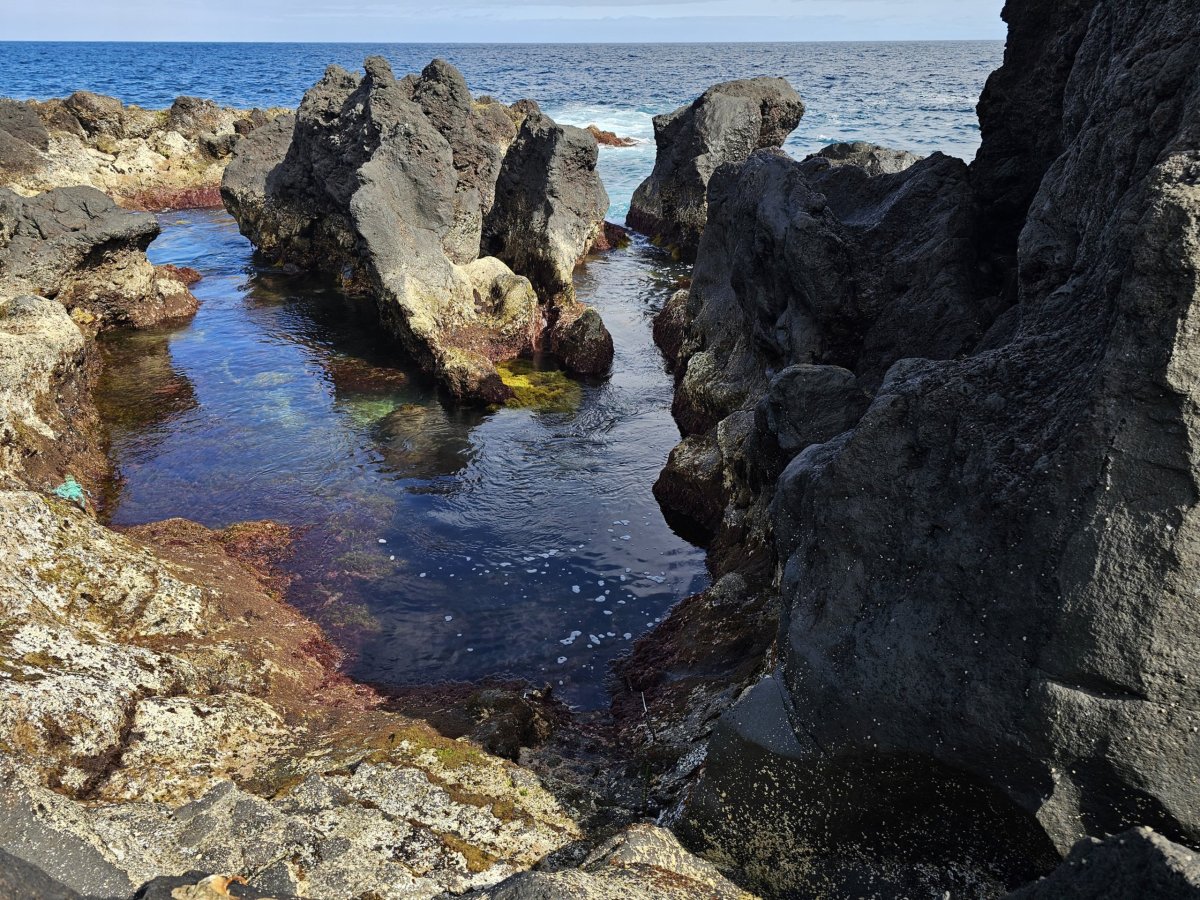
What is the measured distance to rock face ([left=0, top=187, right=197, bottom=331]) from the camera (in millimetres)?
21297

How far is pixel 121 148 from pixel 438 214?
99.6 feet

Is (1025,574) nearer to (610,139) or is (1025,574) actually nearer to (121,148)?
(121,148)

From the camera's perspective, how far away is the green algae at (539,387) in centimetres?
2009

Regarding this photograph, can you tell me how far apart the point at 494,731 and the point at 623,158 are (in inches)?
2256

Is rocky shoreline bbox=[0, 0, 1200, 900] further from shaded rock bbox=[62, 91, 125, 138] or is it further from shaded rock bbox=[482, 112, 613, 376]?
shaded rock bbox=[62, 91, 125, 138]

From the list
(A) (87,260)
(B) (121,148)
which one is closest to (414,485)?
(A) (87,260)

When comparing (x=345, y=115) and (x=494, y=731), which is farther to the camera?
(x=345, y=115)

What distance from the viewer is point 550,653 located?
37.9 feet

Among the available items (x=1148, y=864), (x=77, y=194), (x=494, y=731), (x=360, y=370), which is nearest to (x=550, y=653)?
(x=494, y=731)

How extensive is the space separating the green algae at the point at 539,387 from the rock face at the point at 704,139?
14440 millimetres

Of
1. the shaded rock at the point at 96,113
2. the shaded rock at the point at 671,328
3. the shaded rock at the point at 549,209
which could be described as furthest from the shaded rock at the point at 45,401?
the shaded rock at the point at 96,113

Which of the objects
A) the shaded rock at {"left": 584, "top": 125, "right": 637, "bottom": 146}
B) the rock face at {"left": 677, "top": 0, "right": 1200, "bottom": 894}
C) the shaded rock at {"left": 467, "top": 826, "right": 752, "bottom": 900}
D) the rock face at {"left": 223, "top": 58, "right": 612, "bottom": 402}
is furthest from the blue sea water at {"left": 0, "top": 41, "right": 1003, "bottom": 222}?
the shaded rock at {"left": 467, "top": 826, "right": 752, "bottom": 900}

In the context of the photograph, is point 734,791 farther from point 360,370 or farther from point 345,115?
point 345,115

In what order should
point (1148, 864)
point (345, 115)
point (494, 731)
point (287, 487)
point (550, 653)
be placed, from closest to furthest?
point (1148, 864), point (494, 731), point (550, 653), point (287, 487), point (345, 115)
